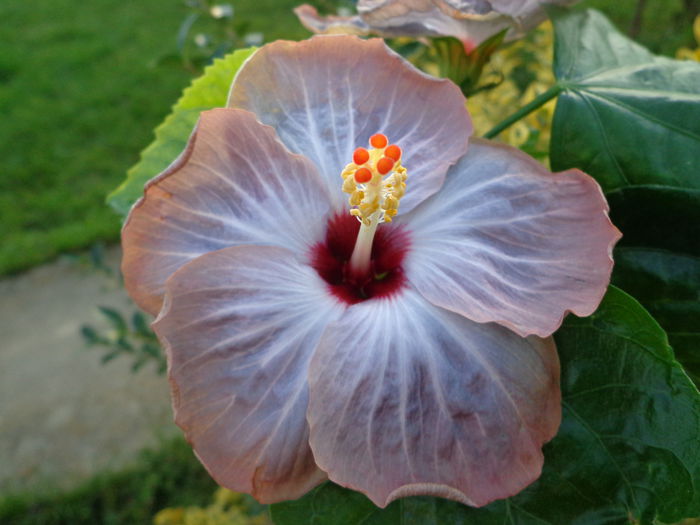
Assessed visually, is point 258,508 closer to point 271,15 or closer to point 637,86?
point 637,86

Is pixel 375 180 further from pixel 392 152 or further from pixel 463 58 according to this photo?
pixel 463 58

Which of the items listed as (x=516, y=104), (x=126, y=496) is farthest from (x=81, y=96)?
(x=516, y=104)

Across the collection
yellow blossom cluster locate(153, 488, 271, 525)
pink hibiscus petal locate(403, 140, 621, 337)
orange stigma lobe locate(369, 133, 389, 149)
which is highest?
orange stigma lobe locate(369, 133, 389, 149)

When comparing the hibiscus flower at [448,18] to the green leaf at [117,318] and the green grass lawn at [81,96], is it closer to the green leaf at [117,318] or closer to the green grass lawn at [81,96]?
the green leaf at [117,318]

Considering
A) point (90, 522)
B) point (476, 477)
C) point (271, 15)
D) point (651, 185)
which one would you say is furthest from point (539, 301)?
point (271, 15)

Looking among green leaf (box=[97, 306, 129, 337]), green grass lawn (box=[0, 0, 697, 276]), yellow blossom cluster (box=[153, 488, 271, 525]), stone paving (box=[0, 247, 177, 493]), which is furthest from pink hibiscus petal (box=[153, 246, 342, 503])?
green grass lawn (box=[0, 0, 697, 276])

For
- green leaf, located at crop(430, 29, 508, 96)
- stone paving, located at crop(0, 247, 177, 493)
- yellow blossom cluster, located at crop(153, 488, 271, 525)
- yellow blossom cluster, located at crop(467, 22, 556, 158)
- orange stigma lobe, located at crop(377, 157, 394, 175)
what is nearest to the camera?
orange stigma lobe, located at crop(377, 157, 394, 175)

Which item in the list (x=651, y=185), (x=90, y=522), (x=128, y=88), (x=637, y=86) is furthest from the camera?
(x=128, y=88)

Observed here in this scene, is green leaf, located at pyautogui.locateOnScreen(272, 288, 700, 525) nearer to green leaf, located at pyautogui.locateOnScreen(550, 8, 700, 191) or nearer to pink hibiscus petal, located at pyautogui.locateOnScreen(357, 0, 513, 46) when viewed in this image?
green leaf, located at pyautogui.locateOnScreen(550, 8, 700, 191)
